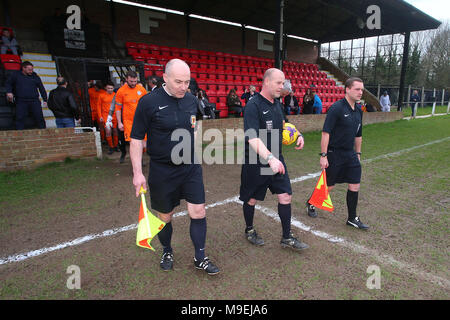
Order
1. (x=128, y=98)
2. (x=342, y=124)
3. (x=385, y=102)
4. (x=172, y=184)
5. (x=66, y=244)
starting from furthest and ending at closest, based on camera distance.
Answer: (x=385, y=102)
(x=128, y=98)
(x=342, y=124)
(x=66, y=244)
(x=172, y=184)

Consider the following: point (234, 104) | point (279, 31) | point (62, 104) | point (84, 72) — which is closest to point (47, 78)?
point (84, 72)

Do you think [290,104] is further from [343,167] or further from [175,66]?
[175,66]

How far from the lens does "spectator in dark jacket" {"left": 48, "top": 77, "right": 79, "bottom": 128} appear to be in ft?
24.7

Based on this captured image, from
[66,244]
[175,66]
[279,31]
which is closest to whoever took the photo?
[175,66]

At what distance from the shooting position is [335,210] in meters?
4.39

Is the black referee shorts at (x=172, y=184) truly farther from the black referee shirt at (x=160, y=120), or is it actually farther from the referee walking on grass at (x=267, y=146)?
the referee walking on grass at (x=267, y=146)

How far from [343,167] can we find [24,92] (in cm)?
806

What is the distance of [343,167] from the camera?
12.4ft

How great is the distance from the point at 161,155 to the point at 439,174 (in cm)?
656

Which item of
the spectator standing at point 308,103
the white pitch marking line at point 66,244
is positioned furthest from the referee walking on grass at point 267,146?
the spectator standing at point 308,103

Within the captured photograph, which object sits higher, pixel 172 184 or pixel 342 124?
pixel 342 124

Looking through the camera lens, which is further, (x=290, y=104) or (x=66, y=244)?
(x=290, y=104)
